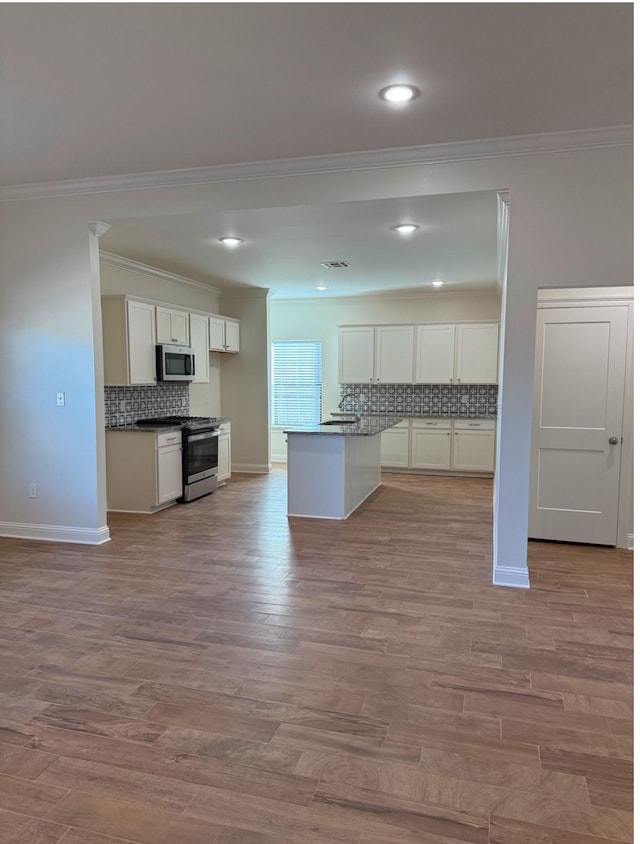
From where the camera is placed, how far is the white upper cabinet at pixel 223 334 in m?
7.05

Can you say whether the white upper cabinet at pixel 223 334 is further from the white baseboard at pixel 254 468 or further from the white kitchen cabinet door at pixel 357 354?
the white baseboard at pixel 254 468

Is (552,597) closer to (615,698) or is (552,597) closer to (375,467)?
(615,698)

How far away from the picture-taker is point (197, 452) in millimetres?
6039

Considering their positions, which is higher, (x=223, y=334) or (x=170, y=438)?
(x=223, y=334)

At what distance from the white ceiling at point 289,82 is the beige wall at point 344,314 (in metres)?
3.85

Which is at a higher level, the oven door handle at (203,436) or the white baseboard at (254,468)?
the oven door handle at (203,436)

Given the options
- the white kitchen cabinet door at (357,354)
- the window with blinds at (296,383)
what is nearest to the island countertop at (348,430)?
the white kitchen cabinet door at (357,354)

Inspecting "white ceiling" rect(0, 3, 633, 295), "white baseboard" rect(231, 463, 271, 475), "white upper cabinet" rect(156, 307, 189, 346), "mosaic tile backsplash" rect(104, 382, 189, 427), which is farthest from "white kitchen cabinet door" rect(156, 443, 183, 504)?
"white ceiling" rect(0, 3, 633, 295)

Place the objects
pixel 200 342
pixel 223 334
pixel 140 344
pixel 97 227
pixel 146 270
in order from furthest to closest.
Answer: pixel 223 334 < pixel 200 342 < pixel 146 270 < pixel 140 344 < pixel 97 227

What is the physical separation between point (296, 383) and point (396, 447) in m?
2.09

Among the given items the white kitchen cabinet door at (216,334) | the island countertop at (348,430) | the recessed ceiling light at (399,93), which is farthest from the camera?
the white kitchen cabinet door at (216,334)

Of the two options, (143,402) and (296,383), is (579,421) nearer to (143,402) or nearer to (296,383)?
(143,402)

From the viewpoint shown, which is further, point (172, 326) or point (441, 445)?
point (441, 445)

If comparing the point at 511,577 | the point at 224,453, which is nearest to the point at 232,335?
the point at 224,453
